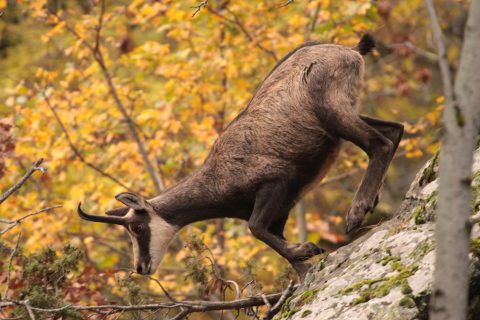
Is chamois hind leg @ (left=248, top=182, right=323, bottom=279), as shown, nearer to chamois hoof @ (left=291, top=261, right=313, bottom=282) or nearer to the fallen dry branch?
chamois hoof @ (left=291, top=261, right=313, bottom=282)

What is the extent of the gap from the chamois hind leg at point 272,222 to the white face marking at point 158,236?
1162 mm

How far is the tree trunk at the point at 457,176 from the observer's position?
2.78 meters

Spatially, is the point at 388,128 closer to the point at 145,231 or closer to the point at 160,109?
the point at 145,231

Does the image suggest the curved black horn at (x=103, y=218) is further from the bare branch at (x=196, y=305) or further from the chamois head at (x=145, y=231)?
the bare branch at (x=196, y=305)

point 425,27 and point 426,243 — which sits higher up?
point 425,27

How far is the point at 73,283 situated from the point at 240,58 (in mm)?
4928

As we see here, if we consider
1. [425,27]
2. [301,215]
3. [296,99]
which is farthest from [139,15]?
[425,27]

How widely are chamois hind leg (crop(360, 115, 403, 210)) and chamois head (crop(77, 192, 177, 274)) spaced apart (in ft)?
7.21

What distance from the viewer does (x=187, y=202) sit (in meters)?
7.02

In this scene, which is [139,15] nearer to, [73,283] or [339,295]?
[73,283]

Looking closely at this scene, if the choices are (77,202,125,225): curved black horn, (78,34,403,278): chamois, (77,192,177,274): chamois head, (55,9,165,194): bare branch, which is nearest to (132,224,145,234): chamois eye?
(77,192,177,274): chamois head

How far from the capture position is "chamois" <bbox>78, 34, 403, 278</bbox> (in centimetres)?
621

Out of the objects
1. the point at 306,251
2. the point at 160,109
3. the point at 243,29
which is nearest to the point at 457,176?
the point at 306,251

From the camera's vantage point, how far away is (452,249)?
2.80 m
